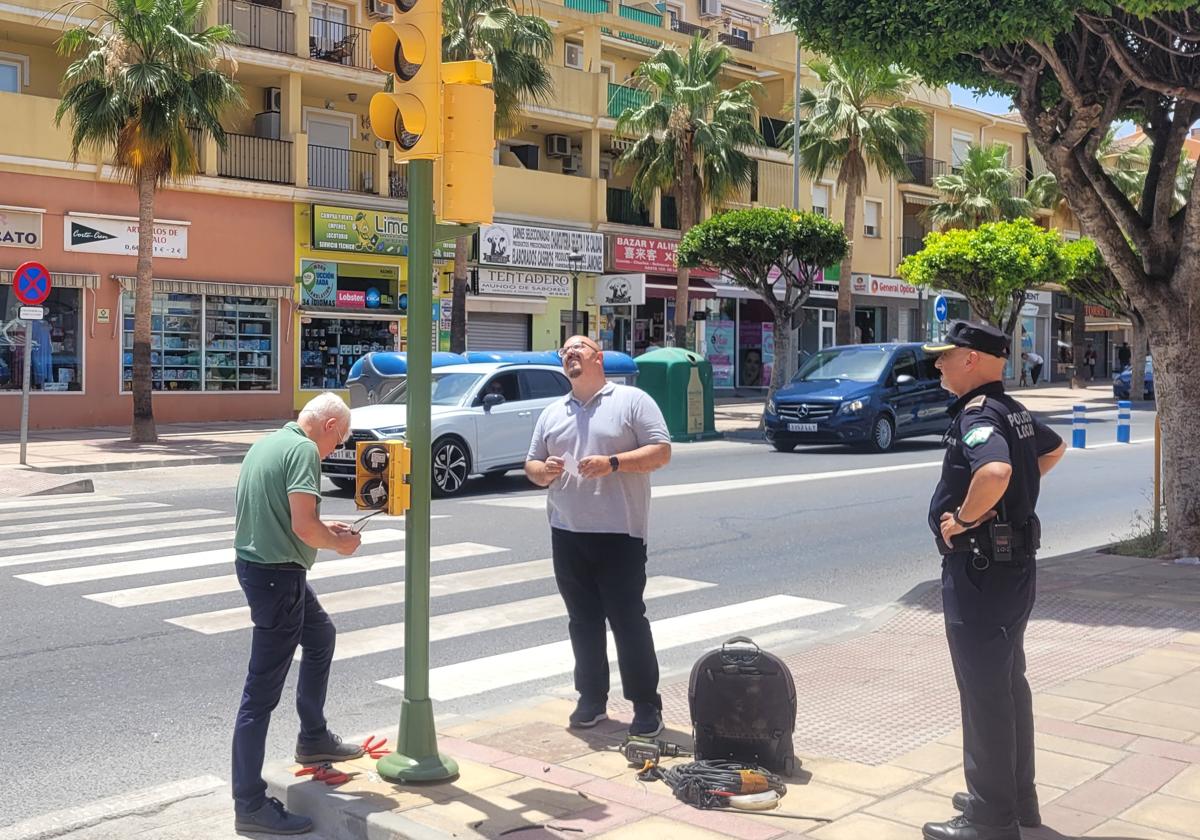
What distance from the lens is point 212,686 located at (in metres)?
6.55

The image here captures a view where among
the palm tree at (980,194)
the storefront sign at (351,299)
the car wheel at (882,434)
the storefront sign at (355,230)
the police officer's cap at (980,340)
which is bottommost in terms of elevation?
the car wheel at (882,434)

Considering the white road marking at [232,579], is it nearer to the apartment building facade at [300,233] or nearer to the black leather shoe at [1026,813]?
the black leather shoe at [1026,813]

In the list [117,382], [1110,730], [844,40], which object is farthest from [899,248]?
[1110,730]

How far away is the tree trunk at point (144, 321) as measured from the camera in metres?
21.2

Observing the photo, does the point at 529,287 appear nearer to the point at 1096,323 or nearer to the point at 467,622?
the point at 467,622

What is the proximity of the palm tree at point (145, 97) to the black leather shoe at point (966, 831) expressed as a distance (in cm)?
1910

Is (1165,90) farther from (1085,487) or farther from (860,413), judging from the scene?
(860,413)

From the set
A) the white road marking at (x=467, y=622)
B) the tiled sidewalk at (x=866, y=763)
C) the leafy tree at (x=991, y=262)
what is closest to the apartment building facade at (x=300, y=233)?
the leafy tree at (x=991, y=262)

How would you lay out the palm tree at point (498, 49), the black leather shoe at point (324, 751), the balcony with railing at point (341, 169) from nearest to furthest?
the black leather shoe at point (324, 751) < the palm tree at point (498, 49) < the balcony with railing at point (341, 169)

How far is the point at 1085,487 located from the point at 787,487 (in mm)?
3942

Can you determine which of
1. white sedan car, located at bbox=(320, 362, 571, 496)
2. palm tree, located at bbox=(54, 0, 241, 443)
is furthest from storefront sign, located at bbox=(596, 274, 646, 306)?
white sedan car, located at bbox=(320, 362, 571, 496)

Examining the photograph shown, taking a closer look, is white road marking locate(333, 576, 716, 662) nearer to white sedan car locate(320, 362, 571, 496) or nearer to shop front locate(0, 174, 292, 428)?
white sedan car locate(320, 362, 571, 496)

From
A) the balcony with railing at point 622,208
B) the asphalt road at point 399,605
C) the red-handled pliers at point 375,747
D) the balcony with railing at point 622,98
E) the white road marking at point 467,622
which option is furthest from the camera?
the balcony with railing at point 622,208

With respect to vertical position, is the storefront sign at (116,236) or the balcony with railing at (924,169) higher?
the balcony with railing at (924,169)
